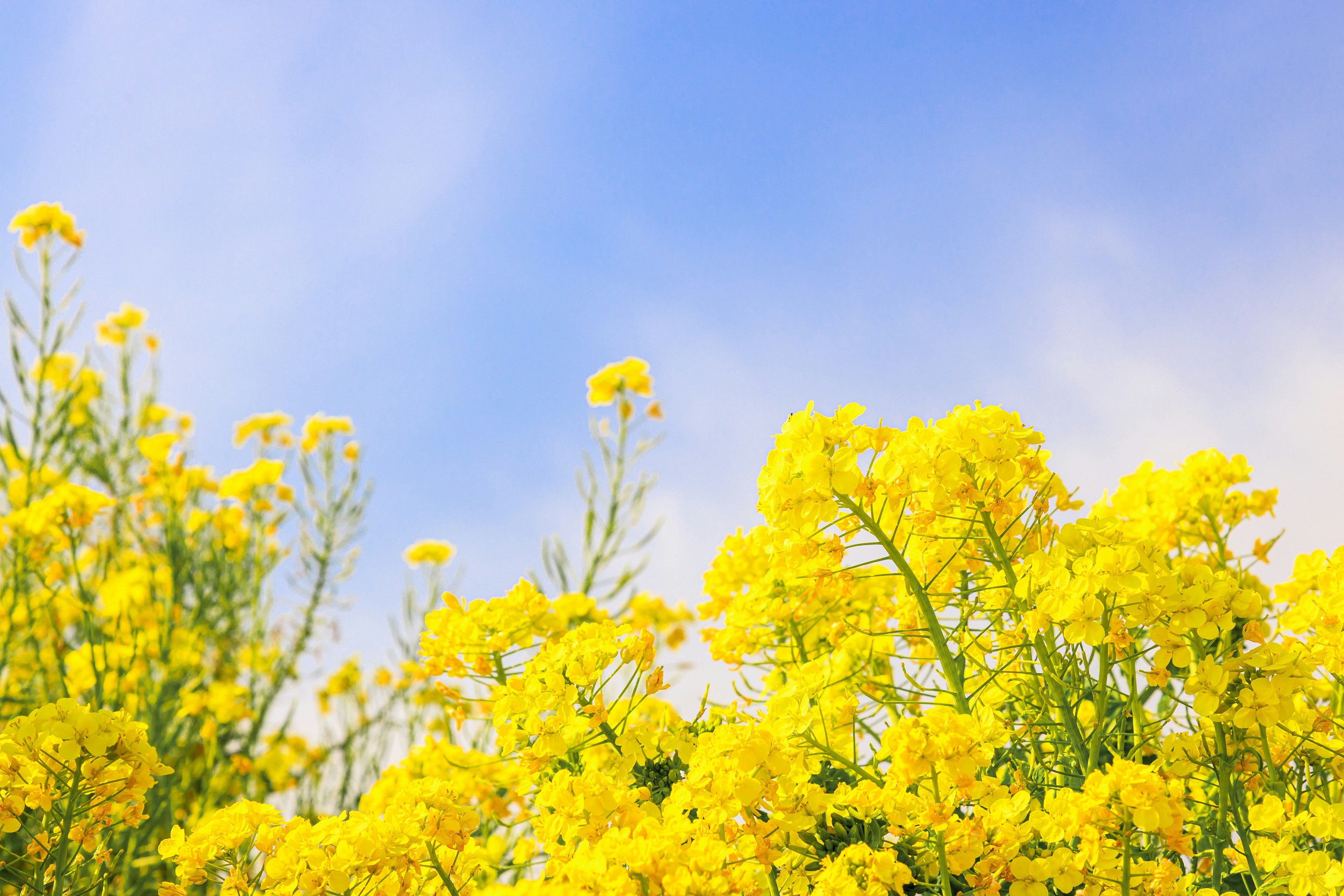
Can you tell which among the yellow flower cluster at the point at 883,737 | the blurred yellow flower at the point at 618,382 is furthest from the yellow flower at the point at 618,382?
the yellow flower cluster at the point at 883,737

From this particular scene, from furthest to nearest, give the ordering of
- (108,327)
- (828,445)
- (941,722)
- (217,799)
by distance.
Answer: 1. (108,327)
2. (217,799)
3. (828,445)
4. (941,722)

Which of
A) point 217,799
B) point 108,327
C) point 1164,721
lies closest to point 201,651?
point 217,799

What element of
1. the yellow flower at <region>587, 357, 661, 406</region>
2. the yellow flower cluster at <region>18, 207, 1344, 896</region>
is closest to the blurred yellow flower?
the yellow flower at <region>587, 357, 661, 406</region>

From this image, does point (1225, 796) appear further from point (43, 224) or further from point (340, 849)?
point (43, 224)

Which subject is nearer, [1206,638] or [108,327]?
[1206,638]

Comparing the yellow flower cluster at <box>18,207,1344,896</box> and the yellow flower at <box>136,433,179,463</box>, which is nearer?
the yellow flower cluster at <box>18,207,1344,896</box>

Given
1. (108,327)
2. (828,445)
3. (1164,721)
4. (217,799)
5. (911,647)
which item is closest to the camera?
(828,445)

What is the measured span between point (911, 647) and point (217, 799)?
357cm

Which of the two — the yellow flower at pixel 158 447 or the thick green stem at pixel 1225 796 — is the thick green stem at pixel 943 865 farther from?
the yellow flower at pixel 158 447

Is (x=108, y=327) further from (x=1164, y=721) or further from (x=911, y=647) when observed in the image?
(x=1164, y=721)

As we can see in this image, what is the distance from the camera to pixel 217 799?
13.2 ft

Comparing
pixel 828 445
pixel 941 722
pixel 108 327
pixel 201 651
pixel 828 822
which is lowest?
pixel 828 822

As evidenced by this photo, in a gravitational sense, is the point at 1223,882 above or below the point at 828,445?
below

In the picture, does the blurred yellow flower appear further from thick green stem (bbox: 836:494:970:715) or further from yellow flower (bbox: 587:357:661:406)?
thick green stem (bbox: 836:494:970:715)
